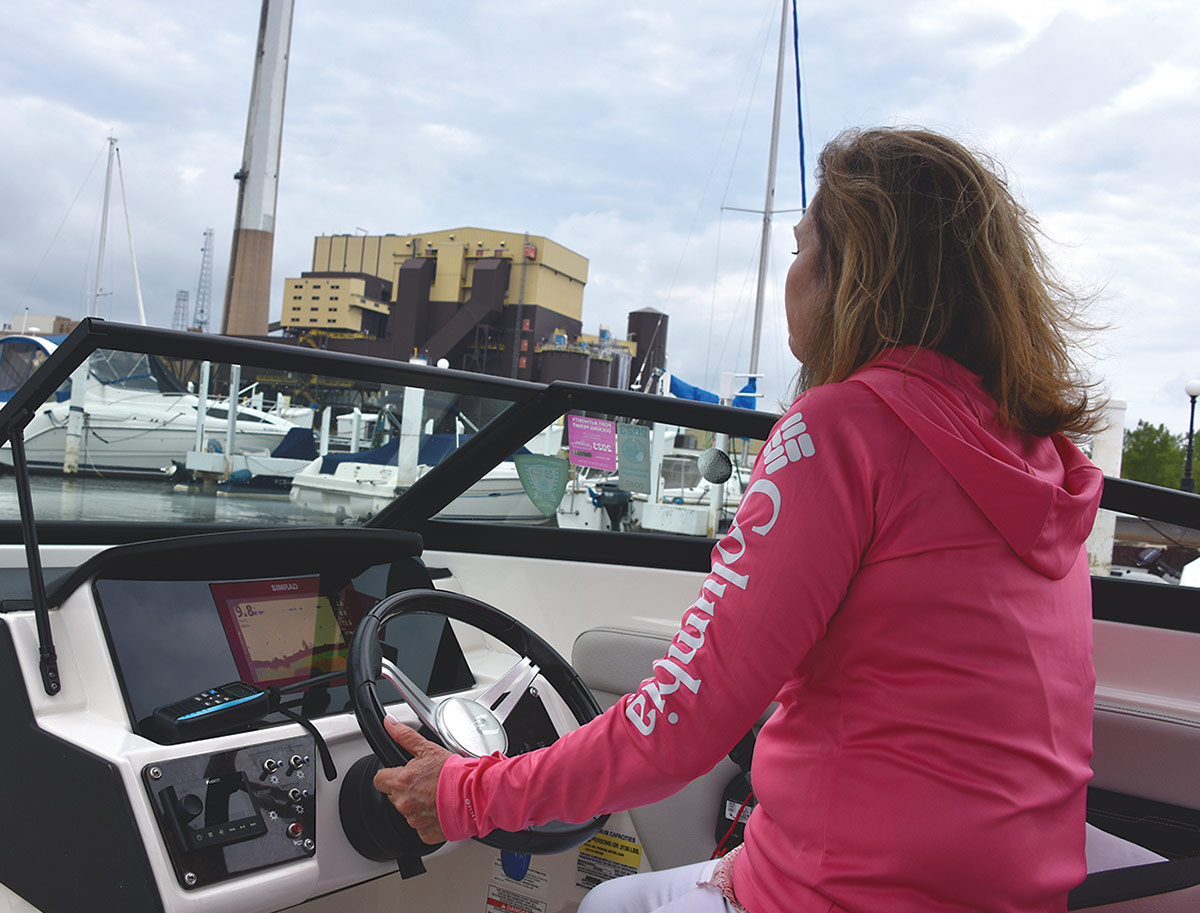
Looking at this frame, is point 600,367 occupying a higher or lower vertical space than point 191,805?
higher

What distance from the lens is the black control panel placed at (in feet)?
3.58

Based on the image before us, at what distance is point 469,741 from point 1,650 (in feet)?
2.23

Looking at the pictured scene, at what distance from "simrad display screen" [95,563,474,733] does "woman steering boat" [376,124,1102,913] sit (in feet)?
2.27

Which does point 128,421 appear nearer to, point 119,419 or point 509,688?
point 119,419

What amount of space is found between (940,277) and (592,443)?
1412 millimetres

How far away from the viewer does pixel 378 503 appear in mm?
2225

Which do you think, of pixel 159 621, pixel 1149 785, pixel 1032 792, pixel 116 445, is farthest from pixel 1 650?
pixel 1149 785

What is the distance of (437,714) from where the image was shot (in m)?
1.19

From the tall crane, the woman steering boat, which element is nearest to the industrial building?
the tall crane

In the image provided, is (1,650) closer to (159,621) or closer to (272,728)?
(159,621)

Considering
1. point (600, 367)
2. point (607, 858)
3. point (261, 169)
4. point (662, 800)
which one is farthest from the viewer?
point (600, 367)

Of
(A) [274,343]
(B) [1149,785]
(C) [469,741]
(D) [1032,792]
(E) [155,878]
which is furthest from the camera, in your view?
(A) [274,343]

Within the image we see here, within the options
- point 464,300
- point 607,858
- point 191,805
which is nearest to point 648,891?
point 191,805

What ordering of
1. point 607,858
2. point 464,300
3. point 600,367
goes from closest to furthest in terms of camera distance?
1. point 607,858
2. point 600,367
3. point 464,300
